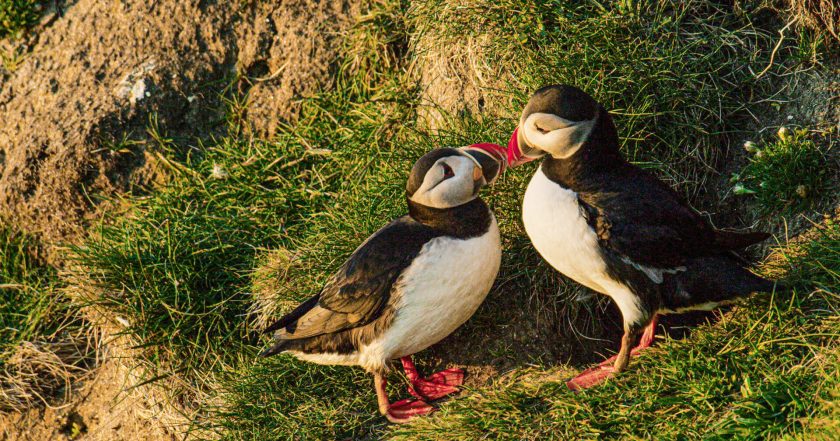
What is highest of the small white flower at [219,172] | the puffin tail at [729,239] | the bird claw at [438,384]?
the puffin tail at [729,239]

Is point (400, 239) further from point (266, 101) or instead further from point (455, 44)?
point (266, 101)

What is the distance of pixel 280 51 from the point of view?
6.14 meters

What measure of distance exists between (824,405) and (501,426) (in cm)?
137

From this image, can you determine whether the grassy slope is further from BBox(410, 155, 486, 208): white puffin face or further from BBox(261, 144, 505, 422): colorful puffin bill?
BBox(410, 155, 486, 208): white puffin face

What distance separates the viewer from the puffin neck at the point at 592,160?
3.97 meters

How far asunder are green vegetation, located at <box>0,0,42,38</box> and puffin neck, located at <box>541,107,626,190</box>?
15.0 ft

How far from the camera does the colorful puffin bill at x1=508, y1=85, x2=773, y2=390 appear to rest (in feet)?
12.7

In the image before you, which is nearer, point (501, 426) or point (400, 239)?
point (501, 426)

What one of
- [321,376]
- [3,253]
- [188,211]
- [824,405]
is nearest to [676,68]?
[824,405]

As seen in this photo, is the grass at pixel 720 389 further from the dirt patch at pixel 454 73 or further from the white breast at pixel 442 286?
the dirt patch at pixel 454 73

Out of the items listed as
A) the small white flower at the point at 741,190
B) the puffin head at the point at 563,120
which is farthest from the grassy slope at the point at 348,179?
the puffin head at the point at 563,120

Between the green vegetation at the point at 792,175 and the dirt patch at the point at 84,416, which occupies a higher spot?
the green vegetation at the point at 792,175

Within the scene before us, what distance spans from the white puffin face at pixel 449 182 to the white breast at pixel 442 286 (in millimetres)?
190

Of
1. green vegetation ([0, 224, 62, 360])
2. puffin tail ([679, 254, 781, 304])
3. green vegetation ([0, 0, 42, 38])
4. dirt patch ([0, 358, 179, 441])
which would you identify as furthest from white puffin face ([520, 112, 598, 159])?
green vegetation ([0, 0, 42, 38])
